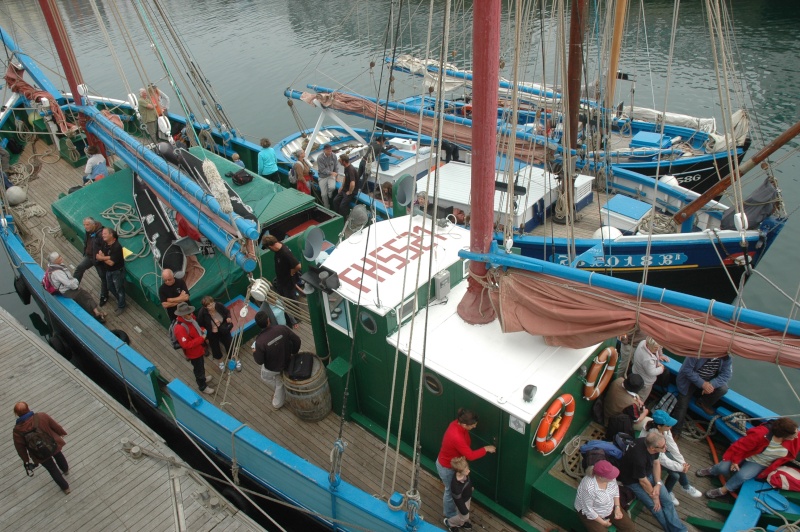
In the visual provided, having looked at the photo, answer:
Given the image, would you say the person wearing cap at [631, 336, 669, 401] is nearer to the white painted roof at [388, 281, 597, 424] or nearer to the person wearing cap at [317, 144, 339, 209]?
the white painted roof at [388, 281, 597, 424]

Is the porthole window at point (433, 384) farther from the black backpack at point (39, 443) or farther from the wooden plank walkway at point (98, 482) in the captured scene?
the black backpack at point (39, 443)

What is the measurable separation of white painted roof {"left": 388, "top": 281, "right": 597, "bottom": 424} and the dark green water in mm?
10341

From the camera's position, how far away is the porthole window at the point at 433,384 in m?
5.96

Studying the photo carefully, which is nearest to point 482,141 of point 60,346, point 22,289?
point 60,346

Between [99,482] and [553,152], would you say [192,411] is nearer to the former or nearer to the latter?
[99,482]

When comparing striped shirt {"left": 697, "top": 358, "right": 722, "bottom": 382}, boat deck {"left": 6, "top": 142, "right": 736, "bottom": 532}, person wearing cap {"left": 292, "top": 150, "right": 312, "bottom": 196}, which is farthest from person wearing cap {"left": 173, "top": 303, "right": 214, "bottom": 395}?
striped shirt {"left": 697, "top": 358, "right": 722, "bottom": 382}

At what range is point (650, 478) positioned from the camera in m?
5.73

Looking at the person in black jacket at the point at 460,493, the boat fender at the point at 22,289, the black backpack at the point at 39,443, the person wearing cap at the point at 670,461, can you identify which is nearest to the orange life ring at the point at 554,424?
the person in black jacket at the point at 460,493

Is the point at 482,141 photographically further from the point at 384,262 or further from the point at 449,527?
the point at 449,527

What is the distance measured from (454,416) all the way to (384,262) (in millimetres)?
1992

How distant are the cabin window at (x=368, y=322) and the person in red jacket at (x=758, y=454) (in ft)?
13.9

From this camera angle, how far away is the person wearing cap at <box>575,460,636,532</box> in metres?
5.21

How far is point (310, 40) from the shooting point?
119 feet

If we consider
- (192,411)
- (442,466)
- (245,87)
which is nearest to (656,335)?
(442,466)
